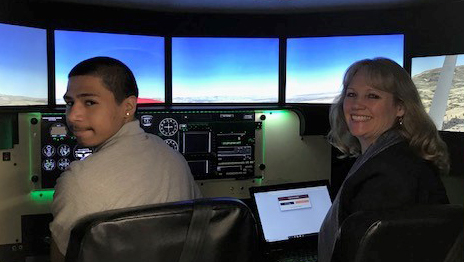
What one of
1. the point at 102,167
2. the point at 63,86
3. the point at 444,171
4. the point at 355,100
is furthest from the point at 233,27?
the point at 102,167

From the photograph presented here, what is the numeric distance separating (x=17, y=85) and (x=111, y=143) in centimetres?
162

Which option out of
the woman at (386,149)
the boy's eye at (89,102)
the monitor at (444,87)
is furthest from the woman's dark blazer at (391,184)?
the monitor at (444,87)

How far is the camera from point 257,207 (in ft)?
6.18

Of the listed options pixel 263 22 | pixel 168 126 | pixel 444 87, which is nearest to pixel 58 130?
pixel 168 126

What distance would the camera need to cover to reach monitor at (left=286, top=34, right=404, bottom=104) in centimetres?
294

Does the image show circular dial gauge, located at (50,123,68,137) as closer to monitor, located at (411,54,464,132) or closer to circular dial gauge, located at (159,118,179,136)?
circular dial gauge, located at (159,118,179,136)

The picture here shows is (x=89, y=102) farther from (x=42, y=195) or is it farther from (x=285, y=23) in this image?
(x=285, y=23)

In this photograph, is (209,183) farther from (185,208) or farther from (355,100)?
(185,208)

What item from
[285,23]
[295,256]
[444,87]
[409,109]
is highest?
[285,23]

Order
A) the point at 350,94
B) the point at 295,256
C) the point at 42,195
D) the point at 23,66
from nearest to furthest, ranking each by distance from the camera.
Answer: the point at 350,94 → the point at 295,256 → the point at 42,195 → the point at 23,66

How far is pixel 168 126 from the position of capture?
2289 mm

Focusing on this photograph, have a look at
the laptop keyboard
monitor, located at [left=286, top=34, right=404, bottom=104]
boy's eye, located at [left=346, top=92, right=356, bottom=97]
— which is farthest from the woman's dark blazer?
monitor, located at [left=286, top=34, right=404, bottom=104]

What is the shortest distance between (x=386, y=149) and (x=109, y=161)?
2.49ft

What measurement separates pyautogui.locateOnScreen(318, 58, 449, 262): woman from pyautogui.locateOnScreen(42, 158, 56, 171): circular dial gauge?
50.8 inches
